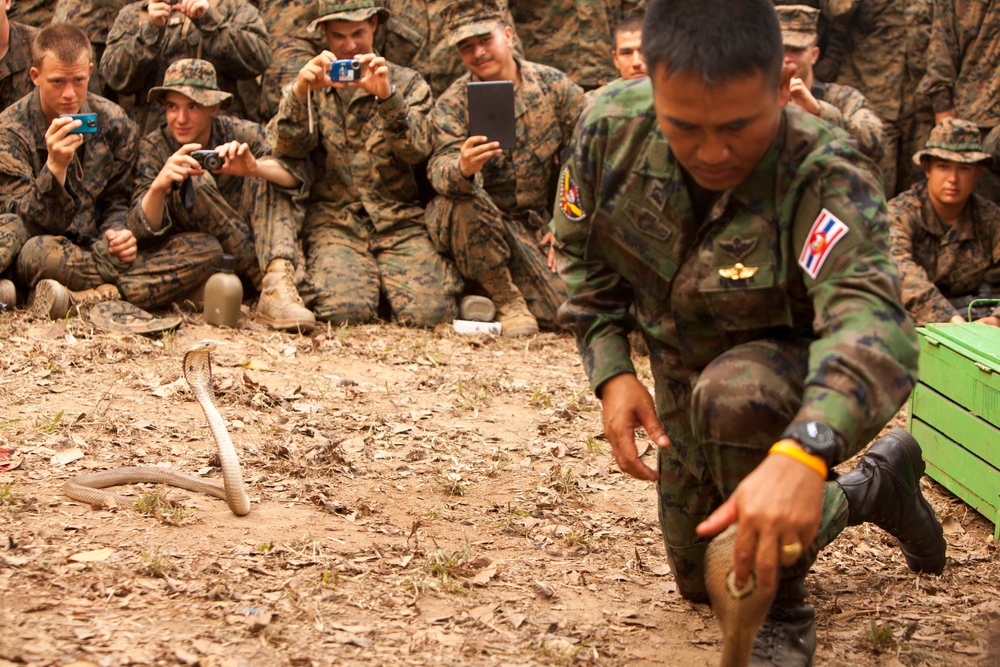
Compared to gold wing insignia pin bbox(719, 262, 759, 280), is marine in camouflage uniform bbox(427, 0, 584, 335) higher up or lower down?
lower down

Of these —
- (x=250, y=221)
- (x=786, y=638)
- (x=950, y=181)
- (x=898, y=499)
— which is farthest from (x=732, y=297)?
(x=250, y=221)

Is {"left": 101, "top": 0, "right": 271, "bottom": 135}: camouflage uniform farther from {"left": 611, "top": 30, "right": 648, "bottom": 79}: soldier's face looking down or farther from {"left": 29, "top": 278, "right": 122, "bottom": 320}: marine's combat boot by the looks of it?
{"left": 611, "top": 30, "right": 648, "bottom": 79}: soldier's face looking down

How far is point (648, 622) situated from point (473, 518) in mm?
823

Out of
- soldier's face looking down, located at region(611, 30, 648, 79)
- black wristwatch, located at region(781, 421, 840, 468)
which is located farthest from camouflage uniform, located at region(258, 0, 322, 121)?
black wristwatch, located at region(781, 421, 840, 468)

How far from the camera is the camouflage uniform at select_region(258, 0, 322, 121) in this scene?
22.5 ft

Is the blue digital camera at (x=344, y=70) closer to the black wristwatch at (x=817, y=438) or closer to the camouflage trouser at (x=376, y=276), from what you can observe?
the camouflage trouser at (x=376, y=276)

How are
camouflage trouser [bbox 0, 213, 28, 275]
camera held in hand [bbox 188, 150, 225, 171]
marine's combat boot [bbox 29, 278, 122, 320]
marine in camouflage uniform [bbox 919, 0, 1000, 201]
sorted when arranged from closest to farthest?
marine's combat boot [bbox 29, 278, 122, 320], camouflage trouser [bbox 0, 213, 28, 275], camera held in hand [bbox 188, 150, 225, 171], marine in camouflage uniform [bbox 919, 0, 1000, 201]

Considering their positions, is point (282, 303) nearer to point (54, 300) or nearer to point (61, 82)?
point (54, 300)

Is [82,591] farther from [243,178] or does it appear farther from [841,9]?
[841,9]

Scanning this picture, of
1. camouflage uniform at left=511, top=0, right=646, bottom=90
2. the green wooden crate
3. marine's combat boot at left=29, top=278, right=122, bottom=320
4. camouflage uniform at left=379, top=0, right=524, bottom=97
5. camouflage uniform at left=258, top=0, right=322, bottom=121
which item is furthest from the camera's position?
camouflage uniform at left=511, top=0, right=646, bottom=90

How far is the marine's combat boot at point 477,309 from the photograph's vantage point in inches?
253

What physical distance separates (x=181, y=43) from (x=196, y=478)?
3.78 m

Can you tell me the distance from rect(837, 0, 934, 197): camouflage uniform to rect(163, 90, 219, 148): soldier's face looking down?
4.15 m

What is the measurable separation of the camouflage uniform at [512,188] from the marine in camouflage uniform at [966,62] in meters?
2.41
